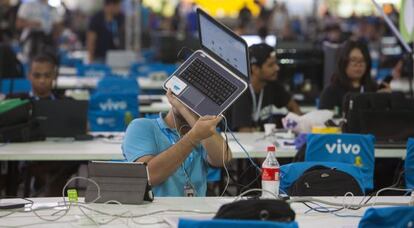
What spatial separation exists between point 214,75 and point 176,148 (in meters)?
0.37

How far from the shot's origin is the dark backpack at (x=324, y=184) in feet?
15.0

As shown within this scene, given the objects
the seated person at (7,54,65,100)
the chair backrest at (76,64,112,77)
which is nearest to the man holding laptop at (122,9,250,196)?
the seated person at (7,54,65,100)

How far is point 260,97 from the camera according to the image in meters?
7.93

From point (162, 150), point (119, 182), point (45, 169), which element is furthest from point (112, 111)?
point (119, 182)

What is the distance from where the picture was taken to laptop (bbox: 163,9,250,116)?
Answer: 170 inches

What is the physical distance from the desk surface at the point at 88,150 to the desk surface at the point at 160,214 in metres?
1.71

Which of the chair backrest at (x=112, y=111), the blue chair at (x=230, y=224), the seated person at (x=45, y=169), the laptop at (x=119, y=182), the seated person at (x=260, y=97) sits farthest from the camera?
the chair backrest at (x=112, y=111)

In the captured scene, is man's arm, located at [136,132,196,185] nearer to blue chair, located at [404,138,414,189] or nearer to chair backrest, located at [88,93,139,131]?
blue chair, located at [404,138,414,189]

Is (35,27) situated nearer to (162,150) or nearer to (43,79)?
(43,79)

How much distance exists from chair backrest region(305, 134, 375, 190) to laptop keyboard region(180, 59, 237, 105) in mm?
1585

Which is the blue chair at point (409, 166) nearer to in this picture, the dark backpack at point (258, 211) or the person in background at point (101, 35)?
the dark backpack at point (258, 211)

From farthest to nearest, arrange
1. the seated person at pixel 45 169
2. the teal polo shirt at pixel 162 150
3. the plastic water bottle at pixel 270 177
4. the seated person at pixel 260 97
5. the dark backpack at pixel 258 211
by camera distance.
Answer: the seated person at pixel 260 97 < the seated person at pixel 45 169 < the teal polo shirt at pixel 162 150 < the plastic water bottle at pixel 270 177 < the dark backpack at pixel 258 211

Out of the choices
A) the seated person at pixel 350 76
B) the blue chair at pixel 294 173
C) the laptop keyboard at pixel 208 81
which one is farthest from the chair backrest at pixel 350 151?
the seated person at pixel 350 76

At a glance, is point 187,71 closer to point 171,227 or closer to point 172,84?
point 172,84
